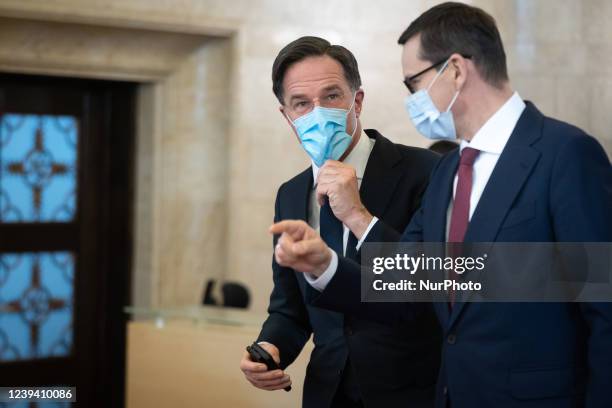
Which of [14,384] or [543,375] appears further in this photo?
[14,384]

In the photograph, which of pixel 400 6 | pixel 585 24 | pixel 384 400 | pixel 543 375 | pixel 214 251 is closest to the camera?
pixel 543 375

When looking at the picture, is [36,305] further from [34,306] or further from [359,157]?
[359,157]

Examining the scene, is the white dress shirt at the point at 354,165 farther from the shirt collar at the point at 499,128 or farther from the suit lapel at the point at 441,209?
the shirt collar at the point at 499,128

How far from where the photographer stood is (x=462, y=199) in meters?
1.85

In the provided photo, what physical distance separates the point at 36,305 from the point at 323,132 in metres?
4.08

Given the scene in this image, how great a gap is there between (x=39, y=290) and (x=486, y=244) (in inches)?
180

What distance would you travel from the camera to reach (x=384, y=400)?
208 centimetres

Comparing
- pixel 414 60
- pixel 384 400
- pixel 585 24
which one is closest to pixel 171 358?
pixel 384 400

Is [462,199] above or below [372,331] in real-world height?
above

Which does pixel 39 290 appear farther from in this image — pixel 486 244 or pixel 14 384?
pixel 486 244

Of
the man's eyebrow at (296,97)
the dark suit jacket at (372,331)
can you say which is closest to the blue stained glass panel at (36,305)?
the dark suit jacket at (372,331)

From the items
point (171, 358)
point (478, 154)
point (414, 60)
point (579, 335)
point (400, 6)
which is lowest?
point (171, 358)

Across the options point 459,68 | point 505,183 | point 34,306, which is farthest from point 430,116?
point 34,306

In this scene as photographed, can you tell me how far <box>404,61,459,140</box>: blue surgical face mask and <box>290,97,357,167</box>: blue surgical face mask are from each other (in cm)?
25
